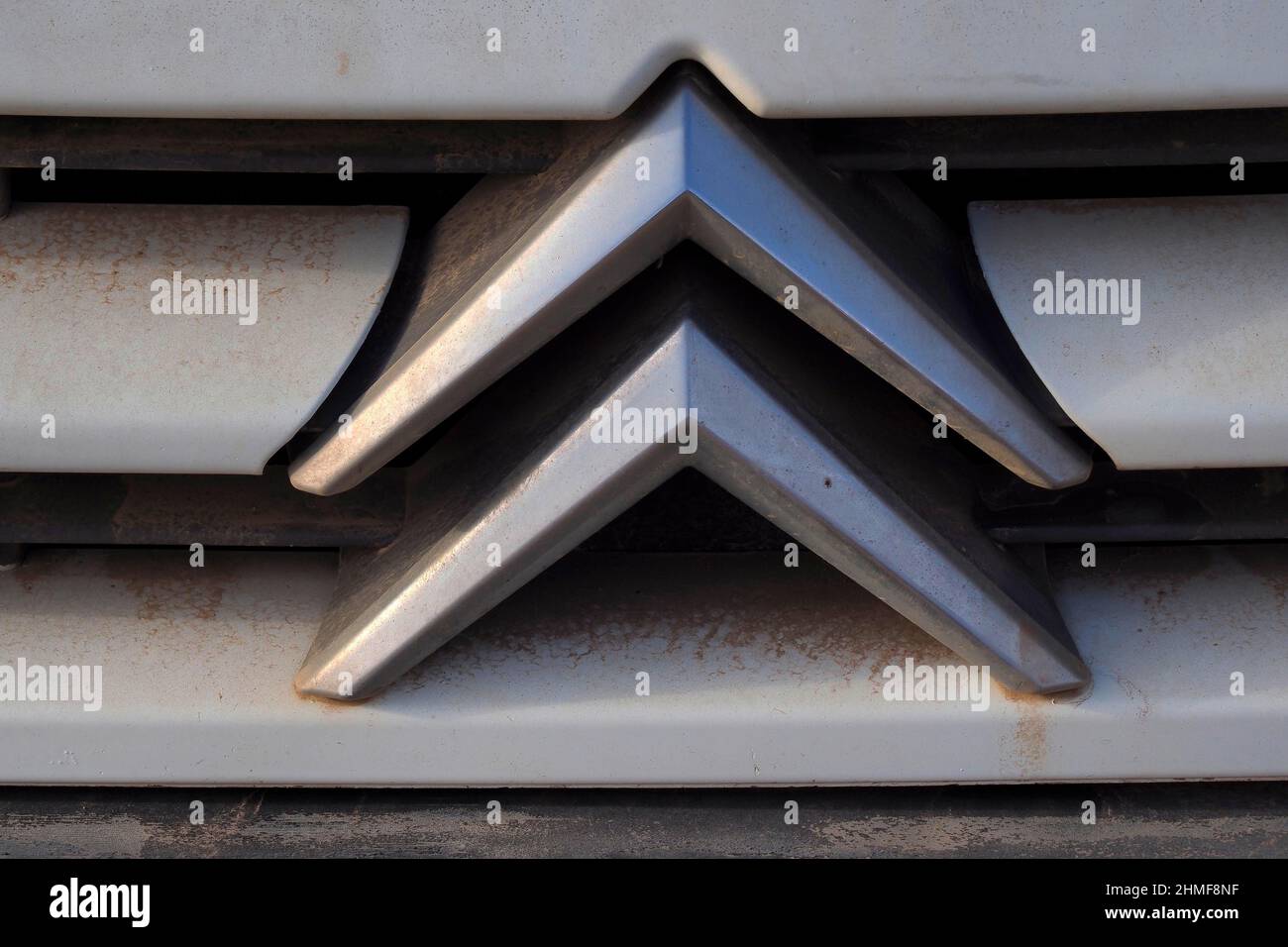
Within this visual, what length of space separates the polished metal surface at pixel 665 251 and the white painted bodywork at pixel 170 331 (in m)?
0.06

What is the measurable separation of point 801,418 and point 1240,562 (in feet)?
1.96

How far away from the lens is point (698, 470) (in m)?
1.00

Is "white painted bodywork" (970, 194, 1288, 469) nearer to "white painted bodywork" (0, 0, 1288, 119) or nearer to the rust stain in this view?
"white painted bodywork" (0, 0, 1288, 119)

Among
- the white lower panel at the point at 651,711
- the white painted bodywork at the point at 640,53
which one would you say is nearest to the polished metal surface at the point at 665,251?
the white painted bodywork at the point at 640,53

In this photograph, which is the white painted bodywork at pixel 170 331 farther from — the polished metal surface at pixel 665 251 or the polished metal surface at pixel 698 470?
the polished metal surface at pixel 698 470

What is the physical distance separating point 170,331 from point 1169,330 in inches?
34.4

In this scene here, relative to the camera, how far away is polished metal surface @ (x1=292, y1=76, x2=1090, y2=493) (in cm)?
87

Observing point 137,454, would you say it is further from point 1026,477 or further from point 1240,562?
point 1240,562

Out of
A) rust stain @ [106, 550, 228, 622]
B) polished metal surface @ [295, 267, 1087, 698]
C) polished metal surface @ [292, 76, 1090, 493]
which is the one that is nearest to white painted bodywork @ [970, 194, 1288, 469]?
polished metal surface @ [292, 76, 1090, 493]

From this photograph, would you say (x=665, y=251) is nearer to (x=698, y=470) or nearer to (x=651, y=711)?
(x=698, y=470)

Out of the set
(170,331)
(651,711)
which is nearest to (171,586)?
(170,331)

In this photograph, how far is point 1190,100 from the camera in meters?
0.86

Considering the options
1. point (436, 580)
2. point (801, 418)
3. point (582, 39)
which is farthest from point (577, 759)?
point (582, 39)

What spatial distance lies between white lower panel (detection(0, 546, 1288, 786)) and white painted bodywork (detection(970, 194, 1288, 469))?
25 cm
